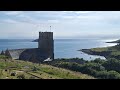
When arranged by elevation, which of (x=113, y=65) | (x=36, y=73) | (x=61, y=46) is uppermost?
(x=61, y=46)

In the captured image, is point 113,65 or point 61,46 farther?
point 61,46

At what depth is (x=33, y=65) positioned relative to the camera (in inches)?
529

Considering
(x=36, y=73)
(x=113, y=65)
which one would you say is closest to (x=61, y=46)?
(x=113, y=65)

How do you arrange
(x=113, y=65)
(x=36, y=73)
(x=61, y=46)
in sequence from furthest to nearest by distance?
(x=61, y=46) < (x=113, y=65) < (x=36, y=73)

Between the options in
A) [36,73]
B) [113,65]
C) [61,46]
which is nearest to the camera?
[36,73]

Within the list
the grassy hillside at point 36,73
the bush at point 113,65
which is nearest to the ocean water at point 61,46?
the grassy hillside at point 36,73

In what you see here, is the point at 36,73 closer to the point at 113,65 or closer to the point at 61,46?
the point at 113,65

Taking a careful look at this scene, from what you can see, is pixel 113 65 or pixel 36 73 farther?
pixel 113 65

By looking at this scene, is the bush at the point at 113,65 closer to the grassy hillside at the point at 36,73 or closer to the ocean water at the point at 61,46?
the grassy hillside at the point at 36,73

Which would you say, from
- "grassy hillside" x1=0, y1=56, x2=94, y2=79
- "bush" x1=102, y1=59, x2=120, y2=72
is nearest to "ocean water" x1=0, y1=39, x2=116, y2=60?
"grassy hillside" x1=0, y1=56, x2=94, y2=79

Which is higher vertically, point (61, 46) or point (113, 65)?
point (61, 46)

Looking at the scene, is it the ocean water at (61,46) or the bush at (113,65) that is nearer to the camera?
the bush at (113,65)
